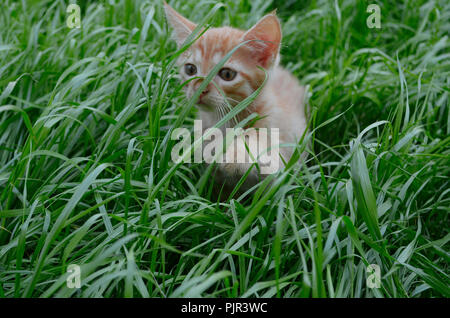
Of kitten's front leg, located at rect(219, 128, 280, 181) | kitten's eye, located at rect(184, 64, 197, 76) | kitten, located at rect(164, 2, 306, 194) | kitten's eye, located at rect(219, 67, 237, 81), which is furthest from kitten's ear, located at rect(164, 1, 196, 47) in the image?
kitten's front leg, located at rect(219, 128, 280, 181)

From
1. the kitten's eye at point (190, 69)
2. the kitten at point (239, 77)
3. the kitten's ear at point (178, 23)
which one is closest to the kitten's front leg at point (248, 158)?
the kitten at point (239, 77)

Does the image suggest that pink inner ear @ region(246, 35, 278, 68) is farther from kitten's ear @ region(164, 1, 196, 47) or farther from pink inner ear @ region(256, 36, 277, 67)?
kitten's ear @ region(164, 1, 196, 47)

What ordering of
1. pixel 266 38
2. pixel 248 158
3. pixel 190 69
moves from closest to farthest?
1. pixel 248 158
2. pixel 266 38
3. pixel 190 69

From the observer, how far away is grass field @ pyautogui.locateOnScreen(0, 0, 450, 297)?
1.25 m

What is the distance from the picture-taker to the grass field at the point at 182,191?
1.25m

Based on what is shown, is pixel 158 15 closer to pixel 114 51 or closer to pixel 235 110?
pixel 114 51

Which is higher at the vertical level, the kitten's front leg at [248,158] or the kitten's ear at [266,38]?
the kitten's ear at [266,38]

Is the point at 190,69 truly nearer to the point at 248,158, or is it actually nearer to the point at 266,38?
the point at 266,38

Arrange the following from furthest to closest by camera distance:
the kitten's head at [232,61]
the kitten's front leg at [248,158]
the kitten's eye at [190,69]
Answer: the kitten's eye at [190,69]
the kitten's head at [232,61]
the kitten's front leg at [248,158]

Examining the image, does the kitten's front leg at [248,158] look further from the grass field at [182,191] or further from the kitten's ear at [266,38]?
the kitten's ear at [266,38]

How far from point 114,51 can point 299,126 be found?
Answer: 3.28 feet

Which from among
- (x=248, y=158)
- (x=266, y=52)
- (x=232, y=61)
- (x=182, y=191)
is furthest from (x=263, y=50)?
(x=182, y=191)

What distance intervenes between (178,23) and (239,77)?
1.21ft

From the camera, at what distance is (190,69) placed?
1793 mm
